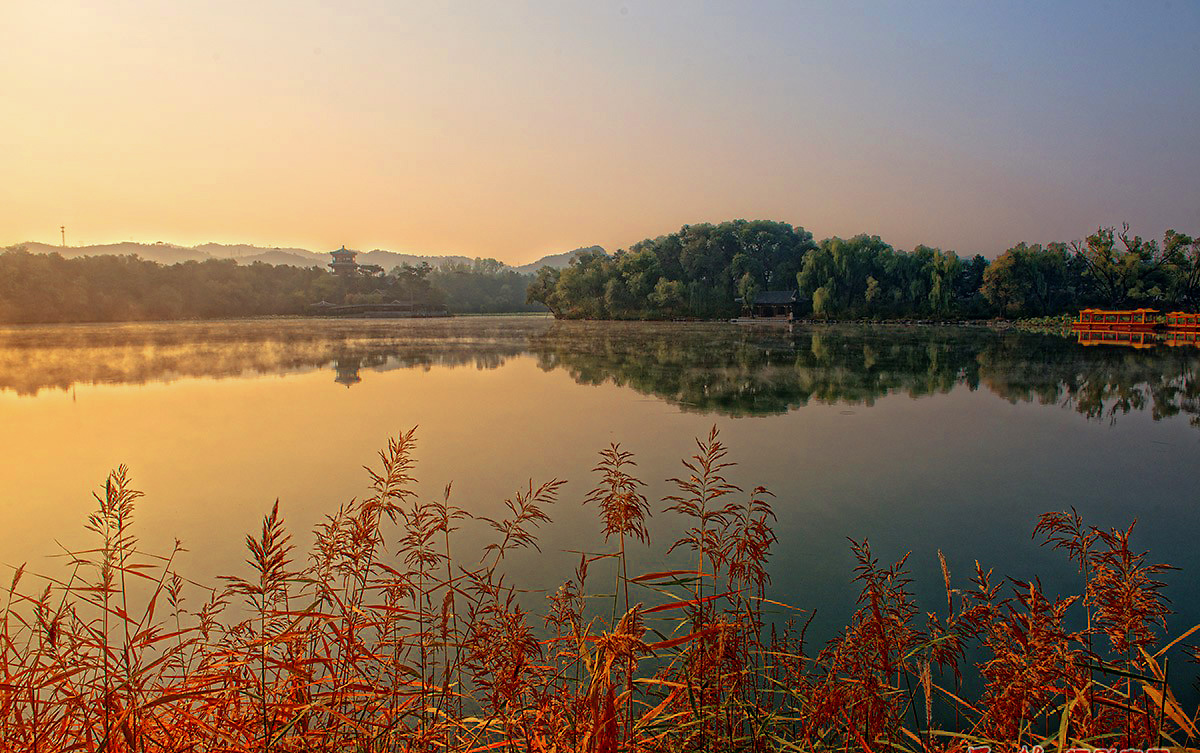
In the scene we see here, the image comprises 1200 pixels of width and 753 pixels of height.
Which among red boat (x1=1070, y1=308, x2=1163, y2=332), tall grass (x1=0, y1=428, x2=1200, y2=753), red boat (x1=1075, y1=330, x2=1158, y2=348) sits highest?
red boat (x1=1070, y1=308, x2=1163, y2=332)

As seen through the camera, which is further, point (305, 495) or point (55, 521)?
point (305, 495)

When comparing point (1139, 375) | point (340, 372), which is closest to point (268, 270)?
point (340, 372)

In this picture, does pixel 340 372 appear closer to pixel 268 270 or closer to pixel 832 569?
pixel 832 569

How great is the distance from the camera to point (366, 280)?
76.2m

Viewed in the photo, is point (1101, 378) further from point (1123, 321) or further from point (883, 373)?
point (1123, 321)

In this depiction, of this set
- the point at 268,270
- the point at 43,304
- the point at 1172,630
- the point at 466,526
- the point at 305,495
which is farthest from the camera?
the point at 268,270

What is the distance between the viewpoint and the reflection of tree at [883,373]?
12.8 metres

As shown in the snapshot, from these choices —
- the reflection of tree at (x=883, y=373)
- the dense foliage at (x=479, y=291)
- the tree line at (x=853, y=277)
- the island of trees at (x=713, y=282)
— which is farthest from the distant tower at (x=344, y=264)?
the reflection of tree at (x=883, y=373)

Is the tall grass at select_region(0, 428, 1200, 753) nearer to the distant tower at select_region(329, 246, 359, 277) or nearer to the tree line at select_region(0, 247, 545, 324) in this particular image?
the tree line at select_region(0, 247, 545, 324)

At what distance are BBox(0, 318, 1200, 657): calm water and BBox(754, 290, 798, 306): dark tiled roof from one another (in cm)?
3582

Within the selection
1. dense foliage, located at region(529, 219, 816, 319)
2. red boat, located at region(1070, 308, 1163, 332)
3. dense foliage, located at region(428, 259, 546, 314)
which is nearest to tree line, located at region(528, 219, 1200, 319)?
dense foliage, located at region(529, 219, 816, 319)

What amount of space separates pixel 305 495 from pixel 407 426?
3787 millimetres

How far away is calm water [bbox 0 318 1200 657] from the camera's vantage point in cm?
536

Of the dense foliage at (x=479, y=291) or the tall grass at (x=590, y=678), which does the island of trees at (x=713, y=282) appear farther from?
the tall grass at (x=590, y=678)
